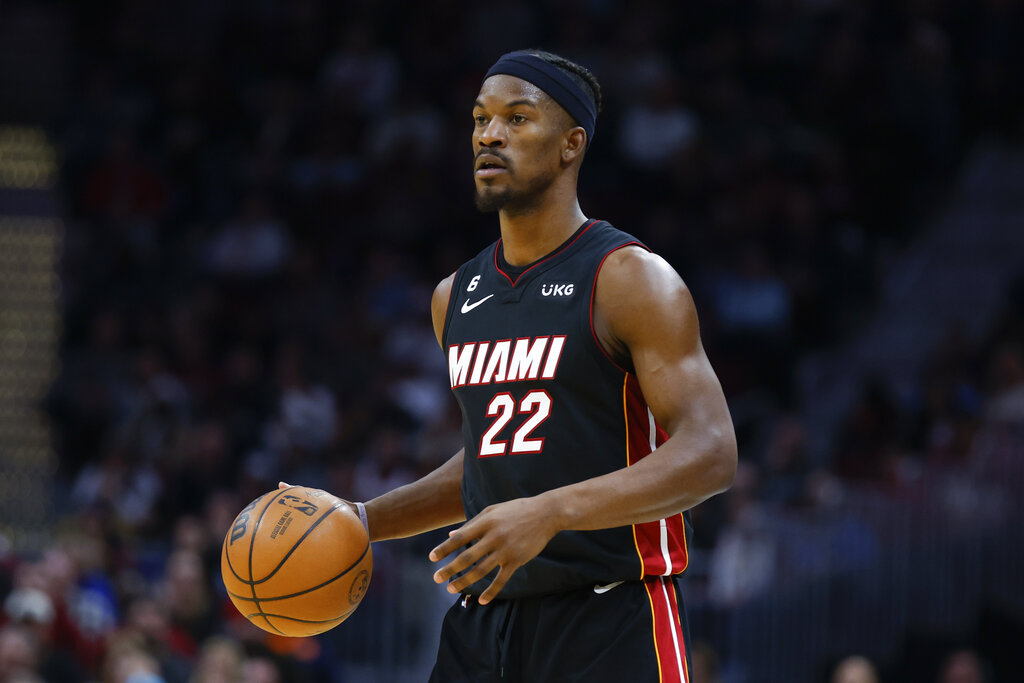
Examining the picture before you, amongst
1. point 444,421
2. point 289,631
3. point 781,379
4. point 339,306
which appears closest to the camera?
point 289,631

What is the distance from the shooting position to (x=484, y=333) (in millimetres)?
4102

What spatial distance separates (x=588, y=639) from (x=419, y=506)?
2.60ft

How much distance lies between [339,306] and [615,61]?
11.9ft

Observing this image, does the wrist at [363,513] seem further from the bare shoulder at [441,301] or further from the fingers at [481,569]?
the fingers at [481,569]

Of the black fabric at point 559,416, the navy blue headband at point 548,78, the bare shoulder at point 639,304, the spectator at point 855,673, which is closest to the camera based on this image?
the bare shoulder at point 639,304

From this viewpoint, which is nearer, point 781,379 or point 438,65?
point 781,379

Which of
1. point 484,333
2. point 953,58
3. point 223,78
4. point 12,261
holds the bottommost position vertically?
point 484,333

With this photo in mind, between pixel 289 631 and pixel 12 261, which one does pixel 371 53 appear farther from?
pixel 289 631

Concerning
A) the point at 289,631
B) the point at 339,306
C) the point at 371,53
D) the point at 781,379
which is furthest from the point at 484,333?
the point at 371,53

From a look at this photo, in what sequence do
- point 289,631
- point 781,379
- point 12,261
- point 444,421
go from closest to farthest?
point 289,631 < point 444,421 < point 781,379 < point 12,261

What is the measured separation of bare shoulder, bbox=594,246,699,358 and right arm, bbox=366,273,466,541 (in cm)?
68

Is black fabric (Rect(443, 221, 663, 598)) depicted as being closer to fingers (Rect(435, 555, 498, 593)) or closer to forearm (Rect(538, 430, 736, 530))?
forearm (Rect(538, 430, 736, 530))

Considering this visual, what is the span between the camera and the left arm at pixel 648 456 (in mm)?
3369

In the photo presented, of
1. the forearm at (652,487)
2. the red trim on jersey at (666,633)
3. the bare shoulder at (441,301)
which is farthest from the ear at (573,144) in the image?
the red trim on jersey at (666,633)
